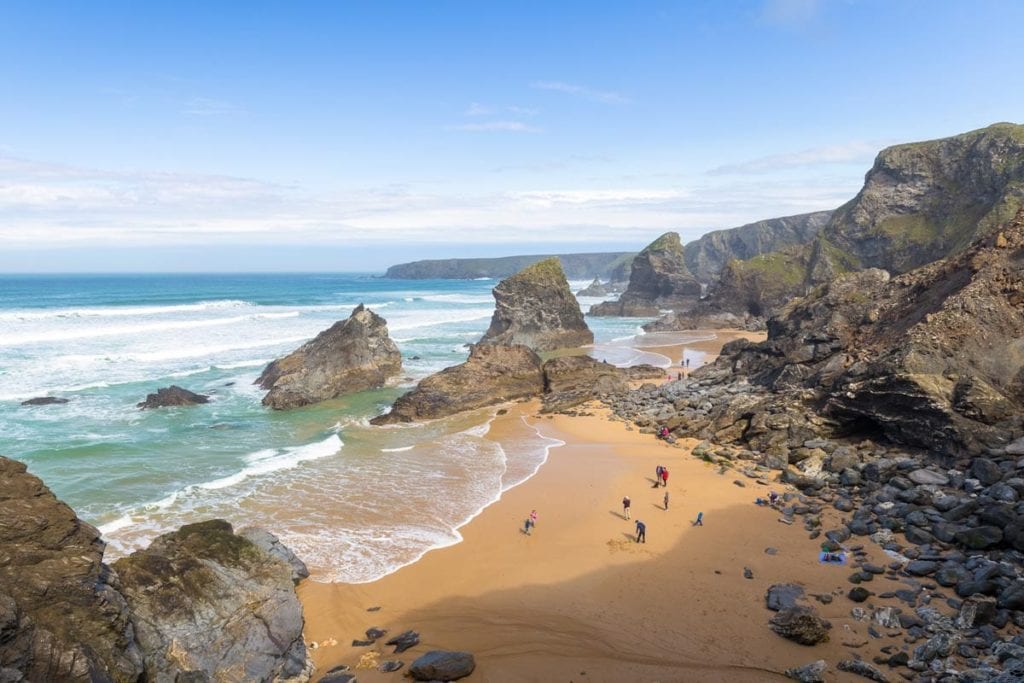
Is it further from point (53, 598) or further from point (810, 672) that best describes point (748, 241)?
point (53, 598)

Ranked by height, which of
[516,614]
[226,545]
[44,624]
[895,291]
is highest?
[895,291]

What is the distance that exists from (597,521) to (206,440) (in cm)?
2040

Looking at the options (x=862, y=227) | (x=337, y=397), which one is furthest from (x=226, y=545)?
(x=862, y=227)

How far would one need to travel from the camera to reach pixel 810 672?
1121 cm

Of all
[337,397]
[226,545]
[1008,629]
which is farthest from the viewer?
[337,397]

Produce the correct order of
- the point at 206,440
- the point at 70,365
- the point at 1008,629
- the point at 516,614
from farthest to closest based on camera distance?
1. the point at 70,365
2. the point at 206,440
3. the point at 516,614
4. the point at 1008,629

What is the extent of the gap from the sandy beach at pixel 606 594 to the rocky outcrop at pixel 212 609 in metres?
1.39

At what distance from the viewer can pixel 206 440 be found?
2947cm

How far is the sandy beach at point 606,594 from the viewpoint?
12258 mm

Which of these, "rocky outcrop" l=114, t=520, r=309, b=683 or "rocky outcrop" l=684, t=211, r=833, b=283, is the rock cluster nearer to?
"rocky outcrop" l=114, t=520, r=309, b=683

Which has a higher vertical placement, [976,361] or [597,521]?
[976,361]

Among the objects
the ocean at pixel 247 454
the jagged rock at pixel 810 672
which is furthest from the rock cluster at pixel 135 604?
the jagged rock at pixel 810 672

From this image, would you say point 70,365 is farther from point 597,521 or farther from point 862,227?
point 862,227

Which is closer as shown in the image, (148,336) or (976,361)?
(976,361)
